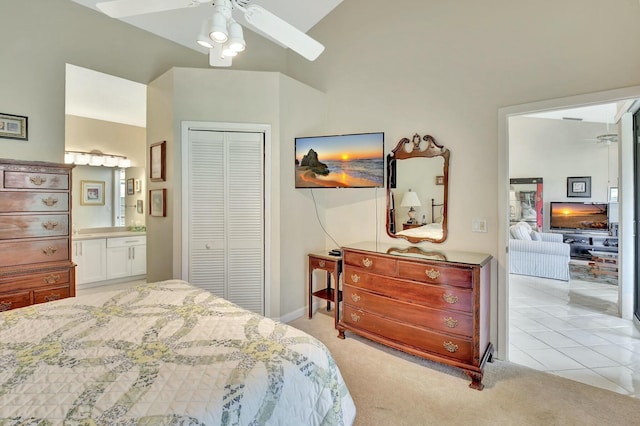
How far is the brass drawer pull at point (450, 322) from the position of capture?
2.45 metres

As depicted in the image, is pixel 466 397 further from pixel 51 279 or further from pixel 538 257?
pixel 538 257

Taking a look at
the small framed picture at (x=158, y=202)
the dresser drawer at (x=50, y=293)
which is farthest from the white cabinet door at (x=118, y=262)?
the dresser drawer at (x=50, y=293)

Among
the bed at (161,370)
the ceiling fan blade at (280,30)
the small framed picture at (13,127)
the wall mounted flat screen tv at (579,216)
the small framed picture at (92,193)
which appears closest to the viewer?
the bed at (161,370)

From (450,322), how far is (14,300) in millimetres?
3575

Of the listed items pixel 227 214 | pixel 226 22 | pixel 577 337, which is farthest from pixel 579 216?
pixel 226 22

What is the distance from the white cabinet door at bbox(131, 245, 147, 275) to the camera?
5.38 m

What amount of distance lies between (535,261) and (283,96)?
535 centimetres

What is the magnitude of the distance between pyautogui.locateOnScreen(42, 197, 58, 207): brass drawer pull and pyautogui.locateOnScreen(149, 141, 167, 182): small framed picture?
92cm

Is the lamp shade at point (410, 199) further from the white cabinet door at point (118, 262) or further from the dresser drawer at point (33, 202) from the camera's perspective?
the white cabinet door at point (118, 262)

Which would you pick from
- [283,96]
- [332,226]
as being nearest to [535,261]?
[332,226]

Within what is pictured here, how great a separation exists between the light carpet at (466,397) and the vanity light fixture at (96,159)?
5.14 metres

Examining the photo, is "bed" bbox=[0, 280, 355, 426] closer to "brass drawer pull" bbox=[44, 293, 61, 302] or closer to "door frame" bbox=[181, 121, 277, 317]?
"brass drawer pull" bbox=[44, 293, 61, 302]

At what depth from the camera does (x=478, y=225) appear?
288 cm

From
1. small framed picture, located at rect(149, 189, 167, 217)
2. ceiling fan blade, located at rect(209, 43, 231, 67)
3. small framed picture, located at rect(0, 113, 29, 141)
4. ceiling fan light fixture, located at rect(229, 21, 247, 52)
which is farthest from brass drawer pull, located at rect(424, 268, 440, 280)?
small framed picture, located at rect(0, 113, 29, 141)
